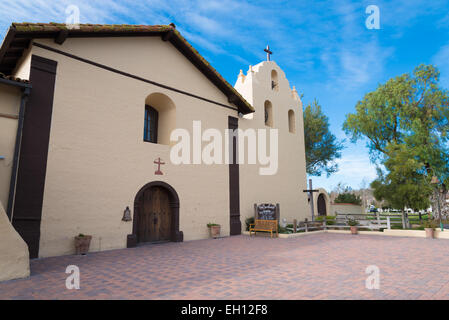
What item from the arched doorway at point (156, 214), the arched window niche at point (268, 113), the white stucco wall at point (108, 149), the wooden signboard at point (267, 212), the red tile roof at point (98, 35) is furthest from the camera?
the arched window niche at point (268, 113)

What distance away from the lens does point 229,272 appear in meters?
5.77

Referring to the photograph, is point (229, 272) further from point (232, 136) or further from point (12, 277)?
point (232, 136)

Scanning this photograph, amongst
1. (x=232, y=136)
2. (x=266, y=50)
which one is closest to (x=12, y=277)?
(x=232, y=136)

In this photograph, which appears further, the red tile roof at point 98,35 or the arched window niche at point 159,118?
the arched window niche at point 159,118

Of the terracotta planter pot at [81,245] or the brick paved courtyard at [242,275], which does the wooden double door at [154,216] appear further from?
the terracotta planter pot at [81,245]

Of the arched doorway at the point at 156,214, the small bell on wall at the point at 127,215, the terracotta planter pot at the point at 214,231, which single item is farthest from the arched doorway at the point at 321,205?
the small bell on wall at the point at 127,215

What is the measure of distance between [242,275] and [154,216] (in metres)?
6.13

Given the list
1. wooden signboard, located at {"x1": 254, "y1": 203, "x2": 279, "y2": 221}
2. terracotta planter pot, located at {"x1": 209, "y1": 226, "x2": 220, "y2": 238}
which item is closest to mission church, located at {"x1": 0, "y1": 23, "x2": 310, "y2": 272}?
terracotta planter pot, located at {"x1": 209, "y1": 226, "x2": 220, "y2": 238}

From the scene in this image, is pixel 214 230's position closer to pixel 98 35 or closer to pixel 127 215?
pixel 127 215

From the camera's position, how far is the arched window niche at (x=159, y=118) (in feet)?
38.3

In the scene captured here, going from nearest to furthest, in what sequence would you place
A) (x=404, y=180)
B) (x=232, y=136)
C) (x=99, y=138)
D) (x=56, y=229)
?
1. (x=56, y=229)
2. (x=99, y=138)
3. (x=232, y=136)
4. (x=404, y=180)

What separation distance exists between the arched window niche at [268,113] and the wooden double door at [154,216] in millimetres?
8429
